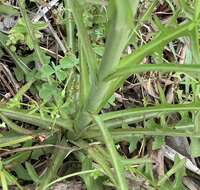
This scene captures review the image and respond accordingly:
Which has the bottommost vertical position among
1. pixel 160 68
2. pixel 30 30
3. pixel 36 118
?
pixel 36 118

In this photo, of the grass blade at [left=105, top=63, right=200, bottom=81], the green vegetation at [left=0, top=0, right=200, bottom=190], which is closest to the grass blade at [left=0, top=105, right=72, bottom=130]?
the green vegetation at [left=0, top=0, right=200, bottom=190]

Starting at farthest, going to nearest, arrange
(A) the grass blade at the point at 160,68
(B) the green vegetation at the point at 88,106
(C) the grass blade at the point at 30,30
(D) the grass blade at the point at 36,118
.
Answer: (C) the grass blade at the point at 30,30 < (D) the grass blade at the point at 36,118 < (B) the green vegetation at the point at 88,106 < (A) the grass blade at the point at 160,68

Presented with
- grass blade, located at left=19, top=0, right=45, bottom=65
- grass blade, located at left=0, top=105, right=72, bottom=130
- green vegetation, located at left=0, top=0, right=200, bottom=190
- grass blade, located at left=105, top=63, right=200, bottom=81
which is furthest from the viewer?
grass blade, located at left=19, top=0, right=45, bottom=65

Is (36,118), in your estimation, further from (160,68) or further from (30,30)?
(160,68)

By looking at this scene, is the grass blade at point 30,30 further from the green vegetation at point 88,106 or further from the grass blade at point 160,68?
the grass blade at point 160,68

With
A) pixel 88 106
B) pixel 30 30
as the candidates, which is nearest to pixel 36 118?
pixel 88 106

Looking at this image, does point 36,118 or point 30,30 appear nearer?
point 36,118

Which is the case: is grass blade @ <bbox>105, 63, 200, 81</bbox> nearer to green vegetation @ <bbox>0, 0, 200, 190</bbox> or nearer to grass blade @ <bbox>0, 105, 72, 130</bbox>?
green vegetation @ <bbox>0, 0, 200, 190</bbox>

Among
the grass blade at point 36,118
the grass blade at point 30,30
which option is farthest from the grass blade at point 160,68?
the grass blade at point 30,30
